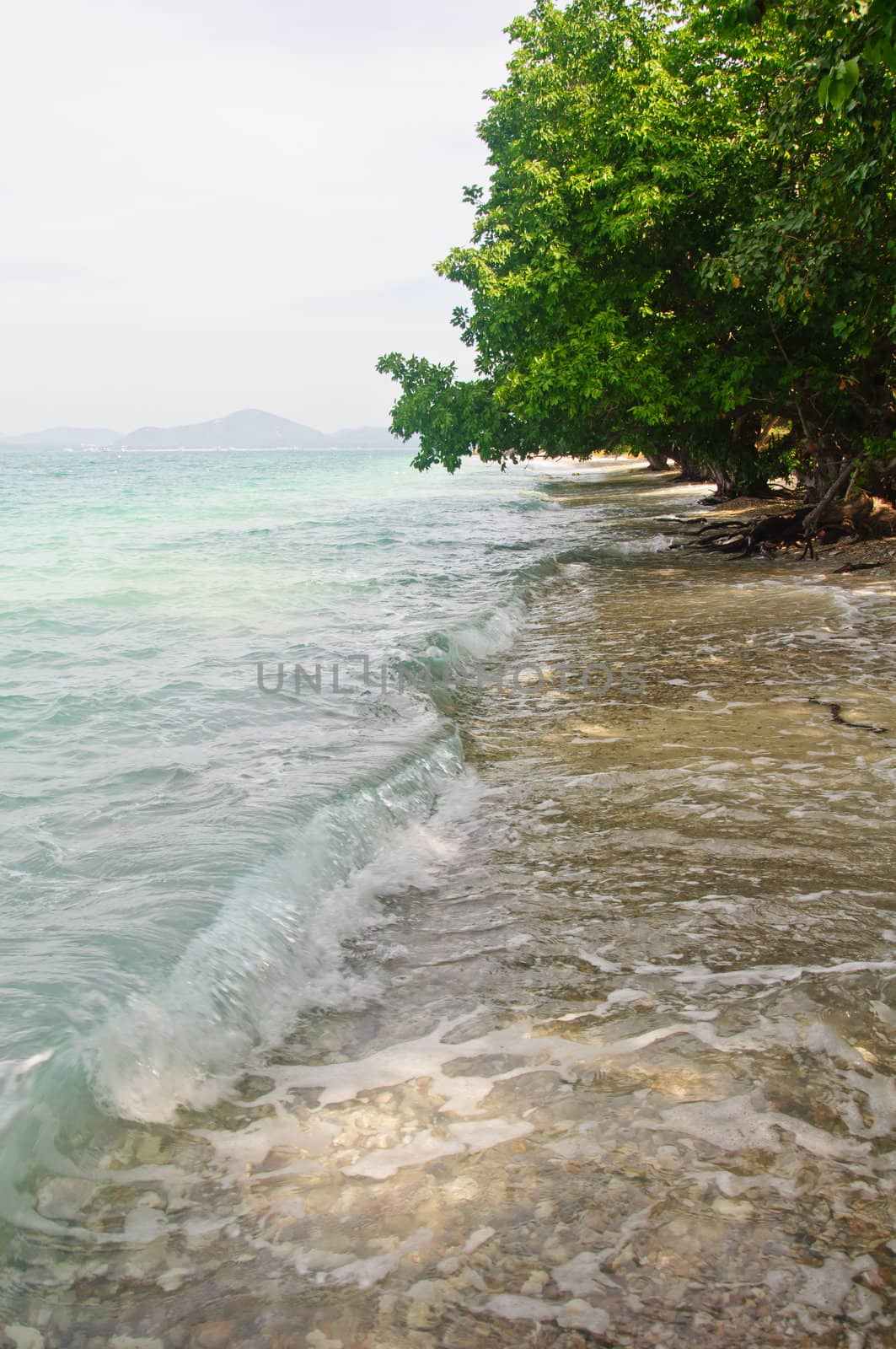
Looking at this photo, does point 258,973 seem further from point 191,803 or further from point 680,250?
point 680,250

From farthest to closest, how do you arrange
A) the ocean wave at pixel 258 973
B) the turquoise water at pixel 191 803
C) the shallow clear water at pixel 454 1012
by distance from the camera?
the turquoise water at pixel 191 803, the ocean wave at pixel 258 973, the shallow clear water at pixel 454 1012

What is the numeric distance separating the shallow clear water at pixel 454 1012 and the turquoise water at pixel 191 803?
Answer: 0.03 meters

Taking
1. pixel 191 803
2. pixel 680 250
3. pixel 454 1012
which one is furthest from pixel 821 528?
pixel 454 1012

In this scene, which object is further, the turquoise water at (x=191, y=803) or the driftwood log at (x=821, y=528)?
the driftwood log at (x=821, y=528)

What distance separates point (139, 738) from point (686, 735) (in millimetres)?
4130

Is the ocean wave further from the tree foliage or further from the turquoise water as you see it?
the tree foliage

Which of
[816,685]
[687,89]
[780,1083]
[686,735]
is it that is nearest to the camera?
[780,1083]

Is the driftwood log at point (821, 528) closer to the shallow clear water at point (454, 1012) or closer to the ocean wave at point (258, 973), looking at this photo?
the shallow clear water at point (454, 1012)

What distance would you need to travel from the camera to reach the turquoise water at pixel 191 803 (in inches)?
136

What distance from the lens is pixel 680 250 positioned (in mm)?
17406

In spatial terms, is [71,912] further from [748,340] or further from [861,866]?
[748,340]

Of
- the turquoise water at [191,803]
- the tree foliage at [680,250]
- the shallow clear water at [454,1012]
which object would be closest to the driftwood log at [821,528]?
the tree foliage at [680,250]

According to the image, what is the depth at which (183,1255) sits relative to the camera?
2.50 meters

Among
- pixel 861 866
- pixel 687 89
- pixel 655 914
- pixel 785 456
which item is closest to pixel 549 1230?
pixel 655 914
